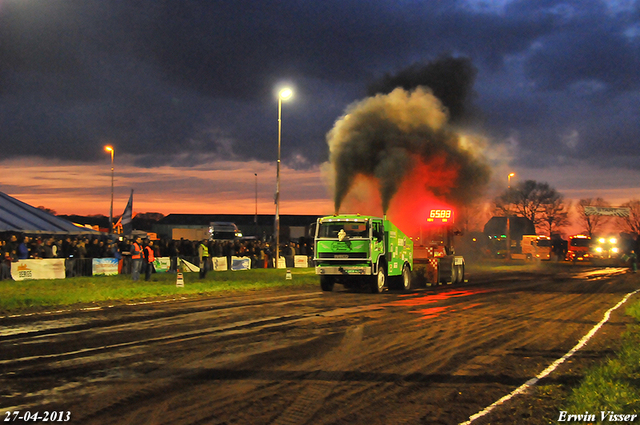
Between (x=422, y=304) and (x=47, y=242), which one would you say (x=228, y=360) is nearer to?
(x=422, y=304)

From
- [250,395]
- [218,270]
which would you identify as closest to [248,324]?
[250,395]

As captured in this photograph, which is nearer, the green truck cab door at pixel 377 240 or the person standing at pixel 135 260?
the green truck cab door at pixel 377 240

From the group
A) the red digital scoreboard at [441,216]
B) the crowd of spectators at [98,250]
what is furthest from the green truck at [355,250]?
the red digital scoreboard at [441,216]

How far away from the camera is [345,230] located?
20.7m

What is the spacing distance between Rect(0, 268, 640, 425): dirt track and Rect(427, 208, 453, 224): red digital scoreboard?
11.4 metres

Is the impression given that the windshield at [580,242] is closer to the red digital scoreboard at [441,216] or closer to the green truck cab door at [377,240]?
the red digital scoreboard at [441,216]

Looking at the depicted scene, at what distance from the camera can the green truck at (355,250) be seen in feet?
66.8

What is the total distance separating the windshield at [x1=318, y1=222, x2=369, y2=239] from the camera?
2056 centimetres

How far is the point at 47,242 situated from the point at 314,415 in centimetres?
2310

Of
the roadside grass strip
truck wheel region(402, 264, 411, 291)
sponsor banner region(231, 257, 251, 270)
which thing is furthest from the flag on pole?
the roadside grass strip

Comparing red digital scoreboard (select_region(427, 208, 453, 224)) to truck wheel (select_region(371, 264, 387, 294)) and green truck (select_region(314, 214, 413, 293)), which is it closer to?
green truck (select_region(314, 214, 413, 293))

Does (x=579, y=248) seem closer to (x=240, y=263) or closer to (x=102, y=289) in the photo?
(x=240, y=263)

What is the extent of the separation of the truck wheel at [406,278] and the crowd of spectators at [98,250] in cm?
396

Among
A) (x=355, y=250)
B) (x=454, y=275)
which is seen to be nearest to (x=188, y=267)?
(x=355, y=250)
